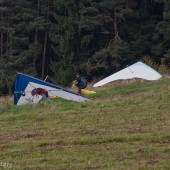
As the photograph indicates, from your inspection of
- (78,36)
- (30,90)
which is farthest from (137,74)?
(78,36)

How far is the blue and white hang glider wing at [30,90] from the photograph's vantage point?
1788 cm

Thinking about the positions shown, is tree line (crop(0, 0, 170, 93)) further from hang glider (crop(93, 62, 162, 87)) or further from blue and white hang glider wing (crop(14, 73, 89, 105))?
blue and white hang glider wing (crop(14, 73, 89, 105))

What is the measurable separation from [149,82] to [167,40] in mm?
18351

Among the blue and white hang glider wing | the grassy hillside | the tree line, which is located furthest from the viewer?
the tree line

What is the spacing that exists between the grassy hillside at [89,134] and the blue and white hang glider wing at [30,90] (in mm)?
475

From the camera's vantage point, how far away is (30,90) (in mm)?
18109

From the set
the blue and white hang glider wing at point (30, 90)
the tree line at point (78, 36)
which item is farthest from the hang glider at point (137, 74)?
the tree line at point (78, 36)

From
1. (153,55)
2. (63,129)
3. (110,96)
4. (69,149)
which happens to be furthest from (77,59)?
(69,149)

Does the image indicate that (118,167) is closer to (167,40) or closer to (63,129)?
(63,129)

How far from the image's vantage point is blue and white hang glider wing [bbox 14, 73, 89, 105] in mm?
17875

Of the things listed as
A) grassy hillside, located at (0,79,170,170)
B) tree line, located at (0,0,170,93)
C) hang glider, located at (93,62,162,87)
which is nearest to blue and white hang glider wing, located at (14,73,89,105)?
grassy hillside, located at (0,79,170,170)

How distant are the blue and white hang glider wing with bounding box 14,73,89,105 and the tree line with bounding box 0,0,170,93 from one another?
21.1m

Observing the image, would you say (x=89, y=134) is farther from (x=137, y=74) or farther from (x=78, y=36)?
(x=78, y=36)

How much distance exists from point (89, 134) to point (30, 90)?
7.36 metres
